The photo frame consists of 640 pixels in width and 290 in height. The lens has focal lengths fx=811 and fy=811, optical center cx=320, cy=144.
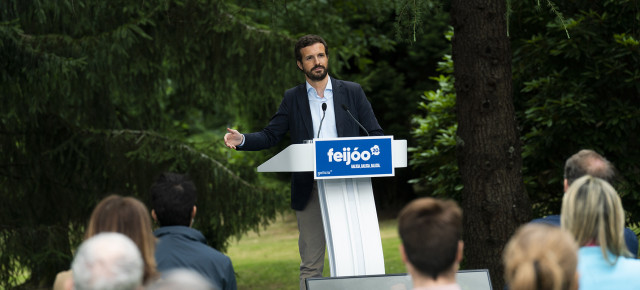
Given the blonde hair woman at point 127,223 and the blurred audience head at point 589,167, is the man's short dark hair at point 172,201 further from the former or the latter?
the blurred audience head at point 589,167

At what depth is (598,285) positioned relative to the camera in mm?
2814

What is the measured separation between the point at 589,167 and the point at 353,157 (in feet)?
4.64

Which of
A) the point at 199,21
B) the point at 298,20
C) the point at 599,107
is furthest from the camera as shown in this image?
the point at 298,20

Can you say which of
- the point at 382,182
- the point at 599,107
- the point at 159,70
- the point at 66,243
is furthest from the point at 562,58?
the point at 382,182

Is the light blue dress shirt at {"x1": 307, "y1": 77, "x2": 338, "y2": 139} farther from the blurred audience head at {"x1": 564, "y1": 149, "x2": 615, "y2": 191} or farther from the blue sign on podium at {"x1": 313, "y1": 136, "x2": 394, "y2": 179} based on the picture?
the blurred audience head at {"x1": 564, "y1": 149, "x2": 615, "y2": 191}

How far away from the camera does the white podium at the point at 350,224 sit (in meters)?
4.51

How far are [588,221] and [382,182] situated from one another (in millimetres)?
21336

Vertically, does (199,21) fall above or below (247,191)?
above

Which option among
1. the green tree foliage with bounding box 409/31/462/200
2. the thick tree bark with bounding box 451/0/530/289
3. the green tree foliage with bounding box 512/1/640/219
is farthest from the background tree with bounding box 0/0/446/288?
the thick tree bark with bounding box 451/0/530/289

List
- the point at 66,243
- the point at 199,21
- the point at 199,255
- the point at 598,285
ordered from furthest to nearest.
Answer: the point at 199,21 < the point at 66,243 < the point at 199,255 < the point at 598,285

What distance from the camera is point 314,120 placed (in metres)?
4.86

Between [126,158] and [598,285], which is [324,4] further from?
[598,285]

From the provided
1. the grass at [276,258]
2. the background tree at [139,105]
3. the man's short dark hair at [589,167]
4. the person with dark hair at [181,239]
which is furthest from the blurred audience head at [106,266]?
the grass at [276,258]

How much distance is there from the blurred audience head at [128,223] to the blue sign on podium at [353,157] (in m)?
1.63
